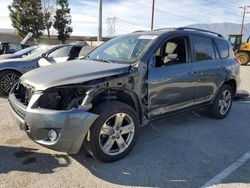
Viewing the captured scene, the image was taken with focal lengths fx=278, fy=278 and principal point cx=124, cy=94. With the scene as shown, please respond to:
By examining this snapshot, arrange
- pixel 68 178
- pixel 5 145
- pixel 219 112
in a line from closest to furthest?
1. pixel 68 178
2. pixel 5 145
3. pixel 219 112

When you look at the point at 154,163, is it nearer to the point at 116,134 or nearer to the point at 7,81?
the point at 116,134

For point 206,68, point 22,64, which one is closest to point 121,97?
point 206,68

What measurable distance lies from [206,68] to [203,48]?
0.39 m

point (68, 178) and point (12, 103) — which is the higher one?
point (12, 103)

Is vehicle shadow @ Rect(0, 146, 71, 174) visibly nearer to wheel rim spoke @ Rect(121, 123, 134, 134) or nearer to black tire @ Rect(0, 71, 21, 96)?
wheel rim spoke @ Rect(121, 123, 134, 134)

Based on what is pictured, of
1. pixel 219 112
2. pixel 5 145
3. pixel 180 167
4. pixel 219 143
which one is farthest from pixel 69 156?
pixel 219 112

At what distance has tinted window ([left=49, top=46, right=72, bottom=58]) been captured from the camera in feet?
28.5

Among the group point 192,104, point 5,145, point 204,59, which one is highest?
point 204,59

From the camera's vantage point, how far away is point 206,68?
5.07m

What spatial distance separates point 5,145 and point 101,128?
167 centimetres

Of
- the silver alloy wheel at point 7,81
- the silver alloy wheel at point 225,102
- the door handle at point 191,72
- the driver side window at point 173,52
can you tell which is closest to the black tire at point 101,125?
the driver side window at point 173,52

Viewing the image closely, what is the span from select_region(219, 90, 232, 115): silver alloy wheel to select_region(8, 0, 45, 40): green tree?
31652 millimetres

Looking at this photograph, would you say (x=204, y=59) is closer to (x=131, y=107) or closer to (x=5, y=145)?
(x=131, y=107)

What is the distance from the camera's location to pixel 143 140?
14.8 feet
